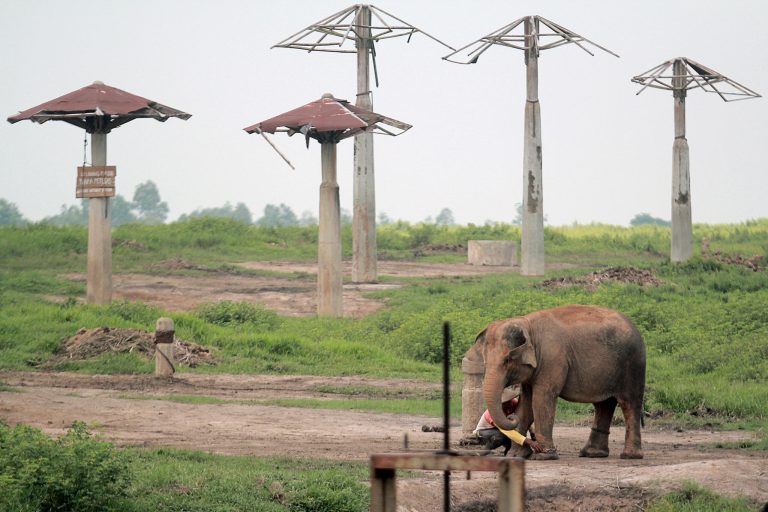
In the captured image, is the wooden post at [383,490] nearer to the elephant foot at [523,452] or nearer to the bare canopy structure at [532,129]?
the elephant foot at [523,452]

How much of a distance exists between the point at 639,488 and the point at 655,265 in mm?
24159

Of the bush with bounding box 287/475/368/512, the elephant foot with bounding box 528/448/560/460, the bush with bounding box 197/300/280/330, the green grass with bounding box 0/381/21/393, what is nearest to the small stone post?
the green grass with bounding box 0/381/21/393

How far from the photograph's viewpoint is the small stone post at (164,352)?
22.0 meters

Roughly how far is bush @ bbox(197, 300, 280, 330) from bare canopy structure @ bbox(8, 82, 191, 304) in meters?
2.17

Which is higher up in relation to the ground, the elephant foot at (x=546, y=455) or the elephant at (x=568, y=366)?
the elephant at (x=568, y=366)

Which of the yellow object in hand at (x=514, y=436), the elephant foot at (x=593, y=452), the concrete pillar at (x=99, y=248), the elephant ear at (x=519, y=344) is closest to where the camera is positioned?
the yellow object in hand at (x=514, y=436)

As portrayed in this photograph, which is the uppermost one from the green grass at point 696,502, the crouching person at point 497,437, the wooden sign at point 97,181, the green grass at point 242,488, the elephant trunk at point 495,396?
the wooden sign at point 97,181

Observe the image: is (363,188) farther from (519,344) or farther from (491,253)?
(519,344)

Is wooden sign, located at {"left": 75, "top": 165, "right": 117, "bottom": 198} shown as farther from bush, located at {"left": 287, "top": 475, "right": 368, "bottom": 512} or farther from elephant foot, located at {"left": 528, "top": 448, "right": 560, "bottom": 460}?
bush, located at {"left": 287, "top": 475, "right": 368, "bottom": 512}

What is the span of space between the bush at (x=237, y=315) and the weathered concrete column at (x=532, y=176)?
37.8 ft

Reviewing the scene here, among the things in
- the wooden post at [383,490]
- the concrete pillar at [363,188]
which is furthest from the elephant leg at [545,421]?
the concrete pillar at [363,188]

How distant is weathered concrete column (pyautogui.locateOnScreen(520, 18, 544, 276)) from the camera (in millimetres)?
38594

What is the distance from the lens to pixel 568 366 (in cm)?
1591

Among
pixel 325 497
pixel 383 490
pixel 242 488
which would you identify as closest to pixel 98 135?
pixel 242 488
